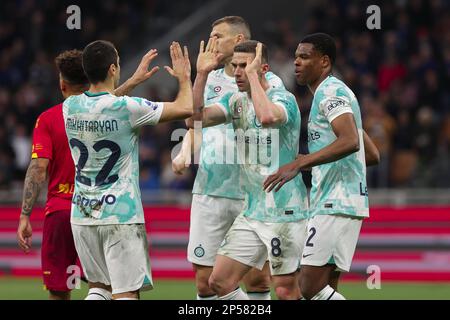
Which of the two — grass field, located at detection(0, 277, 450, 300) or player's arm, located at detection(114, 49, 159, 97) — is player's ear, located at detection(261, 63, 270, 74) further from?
Answer: grass field, located at detection(0, 277, 450, 300)

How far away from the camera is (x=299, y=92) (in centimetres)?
1856

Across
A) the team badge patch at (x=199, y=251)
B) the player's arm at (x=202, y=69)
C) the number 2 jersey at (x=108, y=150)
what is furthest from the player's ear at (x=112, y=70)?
the team badge patch at (x=199, y=251)

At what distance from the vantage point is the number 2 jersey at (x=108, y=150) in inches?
339

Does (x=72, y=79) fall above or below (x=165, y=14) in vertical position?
below

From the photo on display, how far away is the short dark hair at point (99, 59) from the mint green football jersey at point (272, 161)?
160cm

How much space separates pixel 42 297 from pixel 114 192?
221 inches

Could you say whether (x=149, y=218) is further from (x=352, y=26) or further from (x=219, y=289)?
(x=219, y=289)

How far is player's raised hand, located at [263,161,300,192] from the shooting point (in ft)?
29.1

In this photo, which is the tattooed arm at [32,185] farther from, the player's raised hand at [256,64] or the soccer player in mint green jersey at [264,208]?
the player's raised hand at [256,64]

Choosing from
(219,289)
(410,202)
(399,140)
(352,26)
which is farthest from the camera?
(352,26)

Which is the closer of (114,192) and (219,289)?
(114,192)

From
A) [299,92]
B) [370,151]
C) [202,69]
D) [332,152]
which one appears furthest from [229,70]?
[299,92]

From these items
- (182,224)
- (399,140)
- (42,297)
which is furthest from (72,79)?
(399,140)

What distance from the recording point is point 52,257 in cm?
982
